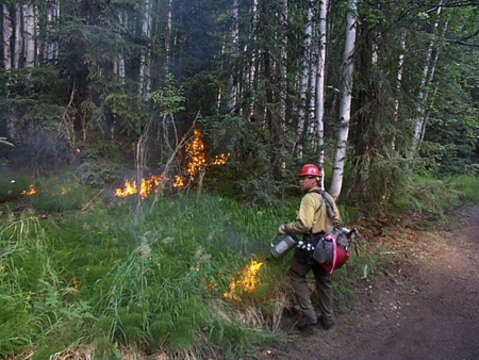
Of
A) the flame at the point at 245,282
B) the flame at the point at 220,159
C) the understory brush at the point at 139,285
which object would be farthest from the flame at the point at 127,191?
the flame at the point at 245,282

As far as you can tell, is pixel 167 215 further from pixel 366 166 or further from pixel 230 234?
pixel 366 166

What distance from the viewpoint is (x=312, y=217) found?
4.52 m

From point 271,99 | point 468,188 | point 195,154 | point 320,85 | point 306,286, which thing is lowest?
point 306,286

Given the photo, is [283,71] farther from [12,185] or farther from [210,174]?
[12,185]

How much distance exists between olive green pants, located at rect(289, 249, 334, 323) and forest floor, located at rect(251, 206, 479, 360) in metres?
0.28

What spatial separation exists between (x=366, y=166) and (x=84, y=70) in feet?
26.3

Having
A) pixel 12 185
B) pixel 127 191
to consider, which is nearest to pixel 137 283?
pixel 127 191

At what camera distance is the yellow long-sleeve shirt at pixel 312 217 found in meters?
4.51

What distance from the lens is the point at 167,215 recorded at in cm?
664

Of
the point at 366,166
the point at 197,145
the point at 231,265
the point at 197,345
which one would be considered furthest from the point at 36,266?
the point at 366,166

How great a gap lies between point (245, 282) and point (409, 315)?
108 inches

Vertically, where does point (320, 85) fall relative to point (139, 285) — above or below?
above

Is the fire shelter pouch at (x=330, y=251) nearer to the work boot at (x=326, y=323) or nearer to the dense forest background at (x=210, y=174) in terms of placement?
the work boot at (x=326, y=323)

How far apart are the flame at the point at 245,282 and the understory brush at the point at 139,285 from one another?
0.01m
